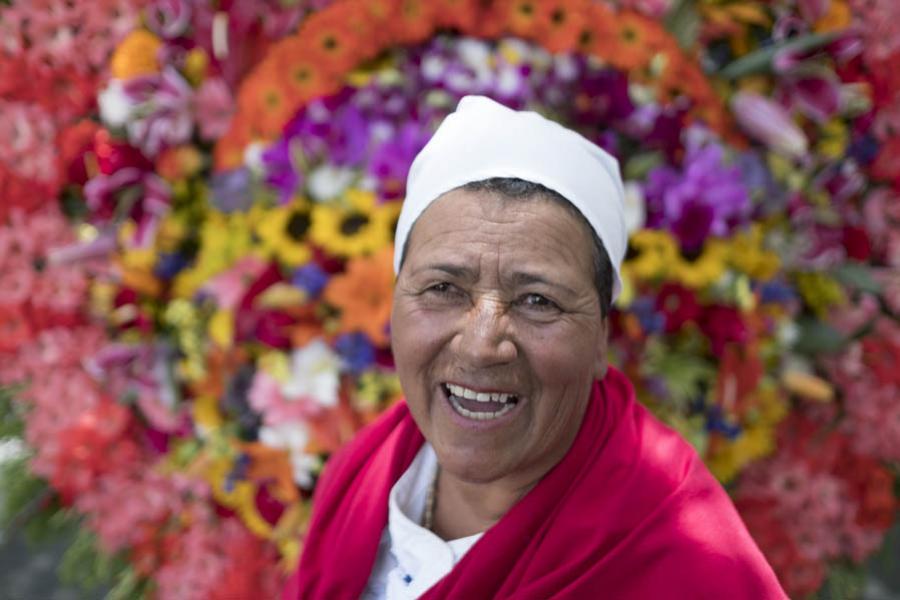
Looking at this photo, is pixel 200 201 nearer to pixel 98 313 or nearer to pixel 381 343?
pixel 98 313

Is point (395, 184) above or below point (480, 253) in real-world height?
below

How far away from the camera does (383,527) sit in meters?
1.96

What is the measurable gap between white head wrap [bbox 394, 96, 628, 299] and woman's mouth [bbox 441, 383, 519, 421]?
316 millimetres

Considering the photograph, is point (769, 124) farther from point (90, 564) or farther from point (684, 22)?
point (90, 564)

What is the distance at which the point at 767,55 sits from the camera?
313cm

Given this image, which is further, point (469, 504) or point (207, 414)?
point (207, 414)

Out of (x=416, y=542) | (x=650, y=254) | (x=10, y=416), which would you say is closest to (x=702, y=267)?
(x=650, y=254)

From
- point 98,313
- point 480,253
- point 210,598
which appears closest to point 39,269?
point 98,313

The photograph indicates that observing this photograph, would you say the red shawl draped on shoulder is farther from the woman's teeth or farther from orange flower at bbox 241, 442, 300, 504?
orange flower at bbox 241, 442, 300, 504

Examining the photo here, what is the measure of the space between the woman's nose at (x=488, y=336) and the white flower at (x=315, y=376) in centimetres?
133

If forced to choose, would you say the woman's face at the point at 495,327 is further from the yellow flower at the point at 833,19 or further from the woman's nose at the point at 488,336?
the yellow flower at the point at 833,19

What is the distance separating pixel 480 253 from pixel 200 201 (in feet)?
6.04

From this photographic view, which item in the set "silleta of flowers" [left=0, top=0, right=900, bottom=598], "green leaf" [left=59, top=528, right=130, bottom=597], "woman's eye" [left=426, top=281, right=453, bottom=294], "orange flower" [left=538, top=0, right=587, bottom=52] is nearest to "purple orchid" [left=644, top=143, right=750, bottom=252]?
"silleta of flowers" [left=0, top=0, right=900, bottom=598]

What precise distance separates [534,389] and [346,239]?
1.38 m
